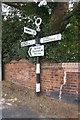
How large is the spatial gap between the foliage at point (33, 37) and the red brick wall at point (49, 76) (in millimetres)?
337

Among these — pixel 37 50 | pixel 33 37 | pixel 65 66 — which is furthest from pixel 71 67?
pixel 33 37

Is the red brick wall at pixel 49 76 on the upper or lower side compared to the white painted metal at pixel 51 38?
lower

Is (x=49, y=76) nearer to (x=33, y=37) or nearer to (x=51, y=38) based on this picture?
(x=51, y=38)

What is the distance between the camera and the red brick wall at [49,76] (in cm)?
754

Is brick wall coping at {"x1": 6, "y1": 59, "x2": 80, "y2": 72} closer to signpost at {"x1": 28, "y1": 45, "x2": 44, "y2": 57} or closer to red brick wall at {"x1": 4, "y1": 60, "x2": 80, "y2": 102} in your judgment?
red brick wall at {"x1": 4, "y1": 60, "x2": 80, "y2": 102}

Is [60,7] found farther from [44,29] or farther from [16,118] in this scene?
[16,118]

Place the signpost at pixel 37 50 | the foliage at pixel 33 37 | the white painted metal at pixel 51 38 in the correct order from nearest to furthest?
the white painted metal at pixel 51 38, the foliage at pixel 33 37, the signpost at pixel 37 50

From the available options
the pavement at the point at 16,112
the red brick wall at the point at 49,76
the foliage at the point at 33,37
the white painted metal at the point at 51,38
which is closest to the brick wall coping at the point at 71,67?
the red brick wall at the point at 49,76

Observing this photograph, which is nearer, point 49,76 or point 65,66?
point 65,66

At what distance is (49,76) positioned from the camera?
8.48m

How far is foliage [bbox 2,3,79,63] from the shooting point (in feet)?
28.7

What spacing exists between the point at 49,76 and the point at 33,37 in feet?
7.93

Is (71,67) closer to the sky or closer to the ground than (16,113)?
closer to the sky

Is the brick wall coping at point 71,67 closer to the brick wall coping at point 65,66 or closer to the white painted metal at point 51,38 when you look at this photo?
the brick wall coping at point 65,66
